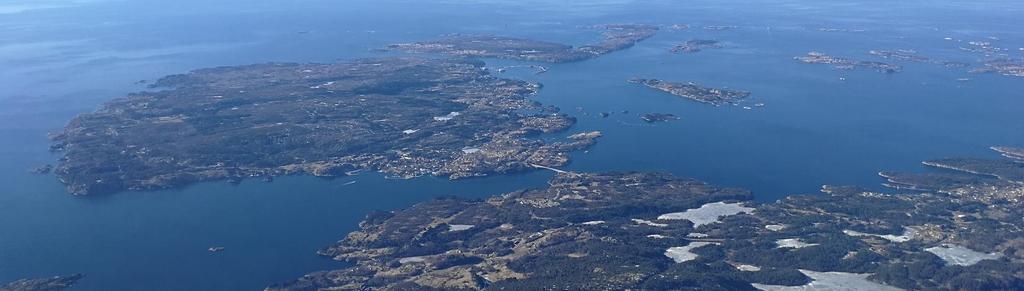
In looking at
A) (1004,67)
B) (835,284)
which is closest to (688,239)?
(835,284)

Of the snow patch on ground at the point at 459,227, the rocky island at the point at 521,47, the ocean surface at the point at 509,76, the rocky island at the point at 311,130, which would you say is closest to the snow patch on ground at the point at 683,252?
the snow patch on ground at the point at 459,227

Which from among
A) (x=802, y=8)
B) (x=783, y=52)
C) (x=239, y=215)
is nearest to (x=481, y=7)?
(x=802, y=8)

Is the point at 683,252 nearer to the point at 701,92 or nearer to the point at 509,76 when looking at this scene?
the point at 701,92

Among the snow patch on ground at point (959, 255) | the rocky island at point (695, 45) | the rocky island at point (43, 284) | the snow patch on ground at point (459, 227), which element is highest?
the rocky island at point (695, 45)

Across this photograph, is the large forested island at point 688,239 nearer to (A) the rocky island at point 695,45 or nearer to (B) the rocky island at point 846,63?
(B) the rocky island at point 846,63

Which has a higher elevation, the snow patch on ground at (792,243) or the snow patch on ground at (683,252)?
the snow patch on ground at (683,252)

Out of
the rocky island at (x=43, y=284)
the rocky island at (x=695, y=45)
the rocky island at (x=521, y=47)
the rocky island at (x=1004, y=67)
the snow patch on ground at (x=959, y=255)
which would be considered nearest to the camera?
the rocky island at (x=43, y=284)

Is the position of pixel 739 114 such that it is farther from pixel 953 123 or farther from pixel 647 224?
pixel 647 224
